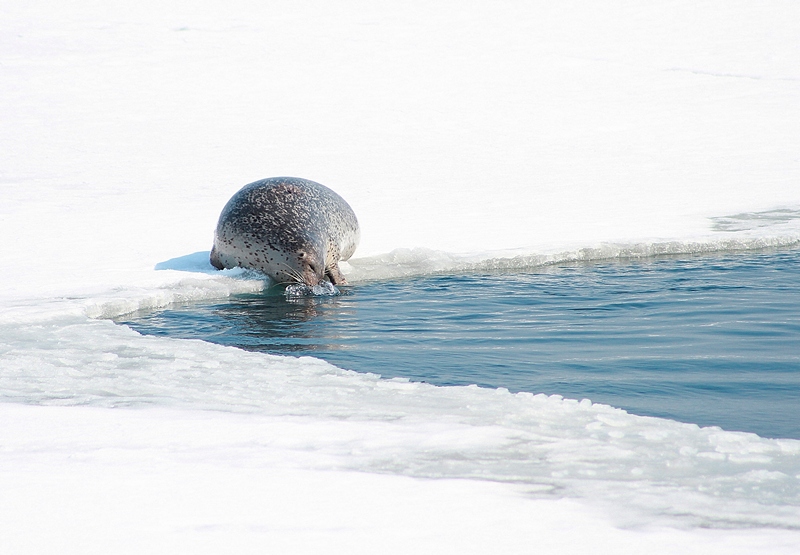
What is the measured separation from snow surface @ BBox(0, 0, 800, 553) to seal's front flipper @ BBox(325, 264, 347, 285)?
0.53ft

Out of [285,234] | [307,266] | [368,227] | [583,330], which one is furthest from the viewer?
[368,227]

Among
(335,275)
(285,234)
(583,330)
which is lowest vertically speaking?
(583,330)

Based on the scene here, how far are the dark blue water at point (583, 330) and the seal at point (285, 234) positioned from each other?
28cm

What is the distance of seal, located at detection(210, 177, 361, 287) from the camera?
19.9 ft

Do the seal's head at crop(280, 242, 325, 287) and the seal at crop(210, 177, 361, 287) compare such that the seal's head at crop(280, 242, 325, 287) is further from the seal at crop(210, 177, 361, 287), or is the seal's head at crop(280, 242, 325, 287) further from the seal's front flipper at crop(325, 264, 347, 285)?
the seal's front flipper at crop(325, 264, 347, 285)

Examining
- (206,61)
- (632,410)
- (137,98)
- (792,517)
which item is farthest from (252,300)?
(206,61)

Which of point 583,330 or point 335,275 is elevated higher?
point 335,275

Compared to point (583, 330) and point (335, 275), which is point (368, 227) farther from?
point (583, 330)

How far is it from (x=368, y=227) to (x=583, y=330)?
124 inches

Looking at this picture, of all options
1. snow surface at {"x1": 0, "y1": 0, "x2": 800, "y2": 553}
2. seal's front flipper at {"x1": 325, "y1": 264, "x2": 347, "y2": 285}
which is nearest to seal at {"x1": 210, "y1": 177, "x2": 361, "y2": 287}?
seal's front flipper at {"x1": 325, "y1": 264, "x2": 347, "y2": 285}

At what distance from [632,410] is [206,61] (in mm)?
13281

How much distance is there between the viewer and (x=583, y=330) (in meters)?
4.68

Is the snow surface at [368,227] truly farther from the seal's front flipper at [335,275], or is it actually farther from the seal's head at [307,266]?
the seal's head at [307,266]

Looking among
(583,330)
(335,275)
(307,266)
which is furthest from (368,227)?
(583,330)
